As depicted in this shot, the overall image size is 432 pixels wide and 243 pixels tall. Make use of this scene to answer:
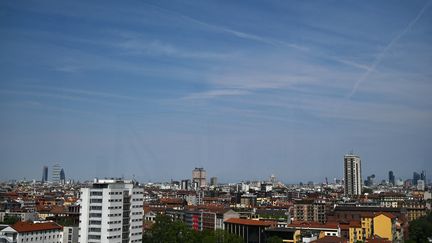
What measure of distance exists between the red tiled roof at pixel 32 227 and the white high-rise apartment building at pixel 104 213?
6.83 ft

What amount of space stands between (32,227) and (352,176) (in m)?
28.2

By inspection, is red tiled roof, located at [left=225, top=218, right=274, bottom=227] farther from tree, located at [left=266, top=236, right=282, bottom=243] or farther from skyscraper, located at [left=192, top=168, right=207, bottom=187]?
skyscraper, located at [left=192, top=168, right=207, bottom=187]

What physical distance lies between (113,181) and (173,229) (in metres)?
2.89

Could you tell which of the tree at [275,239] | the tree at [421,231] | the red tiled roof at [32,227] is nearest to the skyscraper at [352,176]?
the tree at [421,231]

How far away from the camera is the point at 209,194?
35.9m

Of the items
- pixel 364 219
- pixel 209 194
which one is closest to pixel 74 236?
pixel 364 219

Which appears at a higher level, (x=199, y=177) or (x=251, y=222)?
(x=199, y=177)

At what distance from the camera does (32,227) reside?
13094 mm

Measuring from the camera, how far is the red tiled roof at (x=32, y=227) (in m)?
12.6

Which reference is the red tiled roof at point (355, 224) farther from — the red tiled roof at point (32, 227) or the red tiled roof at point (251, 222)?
the red tiled roof at point (32, 227)

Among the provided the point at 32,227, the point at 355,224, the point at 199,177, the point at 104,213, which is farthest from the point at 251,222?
the point at 199,177

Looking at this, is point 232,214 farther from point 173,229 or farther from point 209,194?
point 209,194

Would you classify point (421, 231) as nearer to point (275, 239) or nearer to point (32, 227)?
point (275, 239)

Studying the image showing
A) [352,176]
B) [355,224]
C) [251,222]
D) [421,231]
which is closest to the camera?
[421,231]
